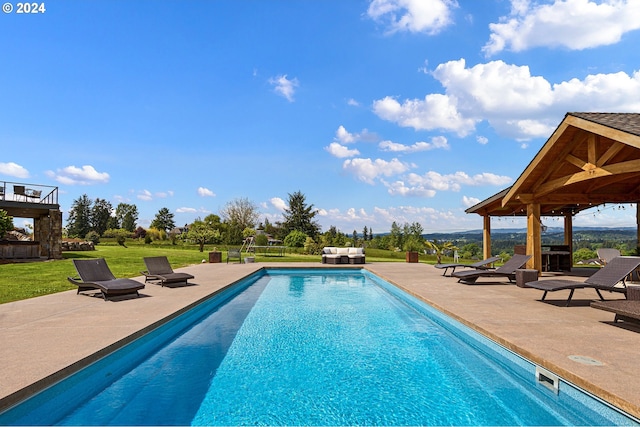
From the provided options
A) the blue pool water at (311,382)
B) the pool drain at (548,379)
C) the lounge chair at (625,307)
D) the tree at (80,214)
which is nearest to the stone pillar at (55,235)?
the blue pool water at (311,382)

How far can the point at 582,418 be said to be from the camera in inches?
116

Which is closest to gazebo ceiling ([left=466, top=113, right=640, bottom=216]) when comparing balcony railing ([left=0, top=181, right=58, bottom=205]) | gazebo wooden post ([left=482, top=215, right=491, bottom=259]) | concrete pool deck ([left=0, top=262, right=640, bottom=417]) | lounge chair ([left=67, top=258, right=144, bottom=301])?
gazebo wooden post ([left=482, top=215, right=491, bottom=259])

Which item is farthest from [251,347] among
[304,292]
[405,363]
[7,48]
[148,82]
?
[148,82]

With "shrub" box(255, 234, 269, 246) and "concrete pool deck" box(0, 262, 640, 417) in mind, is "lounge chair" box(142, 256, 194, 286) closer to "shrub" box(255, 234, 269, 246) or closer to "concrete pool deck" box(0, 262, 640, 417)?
"concrete pool deck" box(0, 262, 640, 417)

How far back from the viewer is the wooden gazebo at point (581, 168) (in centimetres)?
745

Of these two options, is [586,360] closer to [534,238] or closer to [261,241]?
[534,238]

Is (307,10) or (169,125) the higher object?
(307,10)

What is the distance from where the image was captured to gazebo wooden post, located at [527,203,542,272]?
1068 cm

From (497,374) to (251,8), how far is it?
1317cm

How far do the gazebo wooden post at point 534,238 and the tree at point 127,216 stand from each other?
219 feet

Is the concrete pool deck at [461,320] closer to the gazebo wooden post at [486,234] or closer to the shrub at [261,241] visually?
the gazebo wooden post at [486,234]

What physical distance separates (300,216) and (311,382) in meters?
46.6

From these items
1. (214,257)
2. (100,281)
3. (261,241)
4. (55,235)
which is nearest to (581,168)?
(100,281)

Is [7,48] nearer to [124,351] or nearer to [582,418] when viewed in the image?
[124,351]
